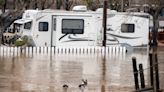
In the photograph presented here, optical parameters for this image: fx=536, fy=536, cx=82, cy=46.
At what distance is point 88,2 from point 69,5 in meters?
4.11

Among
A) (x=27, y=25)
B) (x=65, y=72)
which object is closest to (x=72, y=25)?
(x=27, y=25)

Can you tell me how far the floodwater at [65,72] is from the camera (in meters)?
17.4

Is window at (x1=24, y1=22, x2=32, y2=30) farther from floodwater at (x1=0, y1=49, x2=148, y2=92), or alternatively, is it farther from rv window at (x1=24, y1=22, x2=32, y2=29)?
floodwater at (x1=0, y1=49, x2=148, y2=92)

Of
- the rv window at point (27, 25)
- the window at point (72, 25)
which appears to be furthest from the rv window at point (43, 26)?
the window at point (72, 25)

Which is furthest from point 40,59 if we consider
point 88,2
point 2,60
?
point 88,2

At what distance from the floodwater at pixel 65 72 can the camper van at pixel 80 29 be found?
150 inches

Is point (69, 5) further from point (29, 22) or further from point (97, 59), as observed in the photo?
point (97, 59)

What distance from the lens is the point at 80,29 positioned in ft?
113

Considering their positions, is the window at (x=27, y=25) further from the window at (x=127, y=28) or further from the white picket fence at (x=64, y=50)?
the window at (x=127, y=28)

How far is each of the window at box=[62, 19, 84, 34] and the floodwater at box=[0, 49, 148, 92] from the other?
13.1ft

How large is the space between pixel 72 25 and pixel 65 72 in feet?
41.7

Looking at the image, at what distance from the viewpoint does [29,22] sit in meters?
35.3

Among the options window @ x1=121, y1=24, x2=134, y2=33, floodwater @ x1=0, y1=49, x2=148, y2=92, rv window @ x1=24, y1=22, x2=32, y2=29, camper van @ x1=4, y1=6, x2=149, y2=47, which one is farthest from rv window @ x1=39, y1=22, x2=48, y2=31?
window @ x1=121, y1=24, x2=134, y2=33

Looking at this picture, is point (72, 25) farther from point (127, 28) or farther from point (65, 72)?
point (65, 72)
